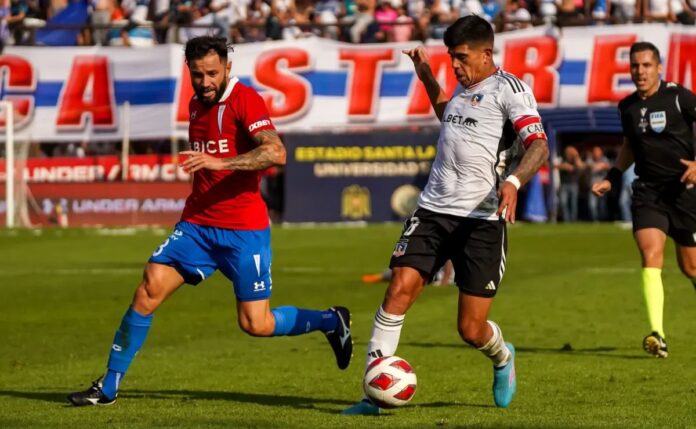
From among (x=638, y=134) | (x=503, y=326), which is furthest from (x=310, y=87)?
(x=638, y=134)

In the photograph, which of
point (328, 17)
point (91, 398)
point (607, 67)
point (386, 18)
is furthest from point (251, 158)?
point (328, 17)

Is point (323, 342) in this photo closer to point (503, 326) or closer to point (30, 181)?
point (503, 326)

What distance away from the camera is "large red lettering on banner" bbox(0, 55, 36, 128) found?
3428 cm

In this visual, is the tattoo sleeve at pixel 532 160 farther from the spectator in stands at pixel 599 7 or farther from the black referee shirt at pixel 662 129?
the spectator in stands at pixel 599 7

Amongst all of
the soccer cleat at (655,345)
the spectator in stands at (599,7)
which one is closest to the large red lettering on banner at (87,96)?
the spectator in stands at (599,7)

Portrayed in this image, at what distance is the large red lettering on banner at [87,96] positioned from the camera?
113ft

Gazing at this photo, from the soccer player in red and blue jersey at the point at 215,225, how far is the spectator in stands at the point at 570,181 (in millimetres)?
23350

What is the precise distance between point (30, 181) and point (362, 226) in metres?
7.78

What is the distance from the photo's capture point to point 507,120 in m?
9.20

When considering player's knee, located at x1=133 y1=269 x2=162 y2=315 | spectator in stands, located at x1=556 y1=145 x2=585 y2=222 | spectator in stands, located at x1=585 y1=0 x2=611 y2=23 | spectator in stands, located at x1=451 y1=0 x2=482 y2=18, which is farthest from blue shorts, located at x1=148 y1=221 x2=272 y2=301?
spectator in stands, located at x1=585 y1=0 x2=611 y2=23

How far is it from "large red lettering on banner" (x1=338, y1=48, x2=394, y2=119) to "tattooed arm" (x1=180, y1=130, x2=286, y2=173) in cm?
2435

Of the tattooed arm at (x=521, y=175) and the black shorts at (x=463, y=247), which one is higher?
the tattooed arm at (x=521, y=175)

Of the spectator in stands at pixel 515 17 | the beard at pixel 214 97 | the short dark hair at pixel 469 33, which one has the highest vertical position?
the short dark hair at pixel 469 33

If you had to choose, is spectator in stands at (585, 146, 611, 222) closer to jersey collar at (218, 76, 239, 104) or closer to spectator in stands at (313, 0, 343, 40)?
spectator in stands at (313, 0, 343, 40)
